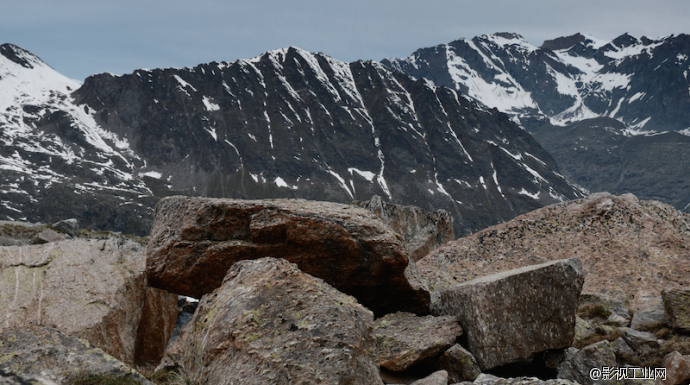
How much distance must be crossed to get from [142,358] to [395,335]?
28.7 ft

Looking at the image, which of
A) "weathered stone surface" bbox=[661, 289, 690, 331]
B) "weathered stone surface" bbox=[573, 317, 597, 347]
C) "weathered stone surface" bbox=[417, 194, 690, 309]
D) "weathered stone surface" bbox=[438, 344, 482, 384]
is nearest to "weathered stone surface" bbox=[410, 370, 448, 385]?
"weathered stone surface" bbox=[438, 344, 482, 384]

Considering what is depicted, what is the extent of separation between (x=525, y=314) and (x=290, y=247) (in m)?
6.06

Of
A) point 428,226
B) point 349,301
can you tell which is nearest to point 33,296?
point 349,301

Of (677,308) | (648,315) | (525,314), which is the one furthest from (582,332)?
(525,314)

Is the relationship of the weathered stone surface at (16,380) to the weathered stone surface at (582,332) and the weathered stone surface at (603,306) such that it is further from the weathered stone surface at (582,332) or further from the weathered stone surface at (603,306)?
the weathered stone surface at (603,306)

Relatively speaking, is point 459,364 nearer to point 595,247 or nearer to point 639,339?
point 639,339

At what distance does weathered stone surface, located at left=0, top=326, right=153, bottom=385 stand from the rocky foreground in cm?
3

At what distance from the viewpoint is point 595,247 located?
62.2ft

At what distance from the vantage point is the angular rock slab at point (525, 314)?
→ 35.6 feet

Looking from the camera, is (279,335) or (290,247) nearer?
(279,335)

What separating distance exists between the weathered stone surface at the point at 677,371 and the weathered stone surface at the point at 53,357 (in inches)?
379

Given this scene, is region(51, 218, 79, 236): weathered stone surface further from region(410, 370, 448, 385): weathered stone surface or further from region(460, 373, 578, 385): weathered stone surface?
region(460, 373, 578, 385): weathered stone surface

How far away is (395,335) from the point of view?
11.5 metres

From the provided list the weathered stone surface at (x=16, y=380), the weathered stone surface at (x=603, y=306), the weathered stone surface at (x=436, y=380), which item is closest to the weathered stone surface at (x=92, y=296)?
the weathered stone surface at (x=436, y=380)
